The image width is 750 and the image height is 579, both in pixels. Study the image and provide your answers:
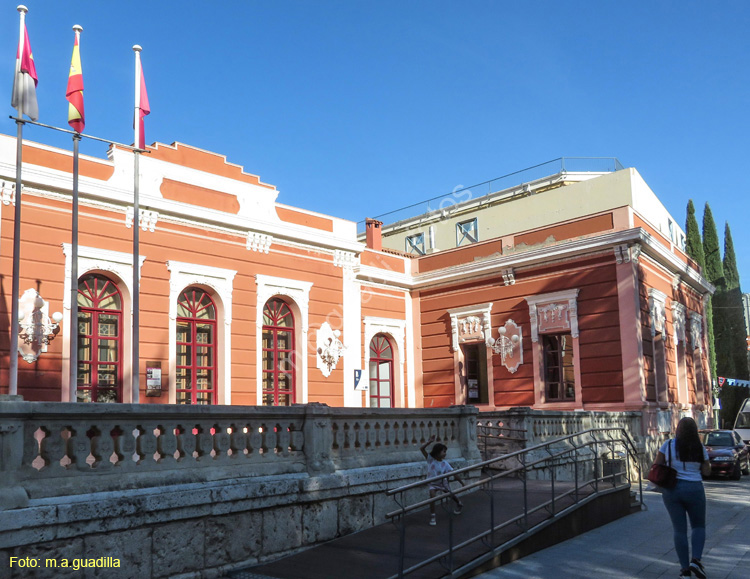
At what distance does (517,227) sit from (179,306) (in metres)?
16.7

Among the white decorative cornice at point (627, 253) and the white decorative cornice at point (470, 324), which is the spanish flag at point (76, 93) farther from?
the white decorative cornice at point (627, 253)

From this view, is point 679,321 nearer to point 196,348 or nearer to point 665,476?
point 196,348

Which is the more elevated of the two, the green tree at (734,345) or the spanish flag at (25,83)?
the spanish flag at (25,83)

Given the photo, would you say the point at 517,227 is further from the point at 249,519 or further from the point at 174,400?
the point at 249,519

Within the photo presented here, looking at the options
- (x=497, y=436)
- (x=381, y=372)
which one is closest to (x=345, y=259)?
(x=381, y=372)

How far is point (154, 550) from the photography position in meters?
6.59

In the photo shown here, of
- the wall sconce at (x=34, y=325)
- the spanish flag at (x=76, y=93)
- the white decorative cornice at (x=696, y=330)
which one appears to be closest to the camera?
the spanish flag at (x=76, y=93)

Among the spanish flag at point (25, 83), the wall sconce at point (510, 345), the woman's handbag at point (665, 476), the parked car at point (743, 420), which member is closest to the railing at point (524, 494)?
the woman's handbag at point (665, 476)

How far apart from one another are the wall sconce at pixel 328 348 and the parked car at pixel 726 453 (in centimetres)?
989

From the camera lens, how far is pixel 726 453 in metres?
18.4

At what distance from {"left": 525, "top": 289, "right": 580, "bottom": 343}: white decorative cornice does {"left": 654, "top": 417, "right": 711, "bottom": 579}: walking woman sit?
12011mm

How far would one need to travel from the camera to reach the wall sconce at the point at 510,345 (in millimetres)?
20203

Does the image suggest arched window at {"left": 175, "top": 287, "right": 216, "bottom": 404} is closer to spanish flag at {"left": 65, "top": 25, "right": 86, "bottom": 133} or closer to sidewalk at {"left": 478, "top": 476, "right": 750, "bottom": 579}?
spanish flag at {"left": 65, "top": 25, "right": 86, "bottom": 133}

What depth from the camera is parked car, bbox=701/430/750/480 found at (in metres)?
18.1
